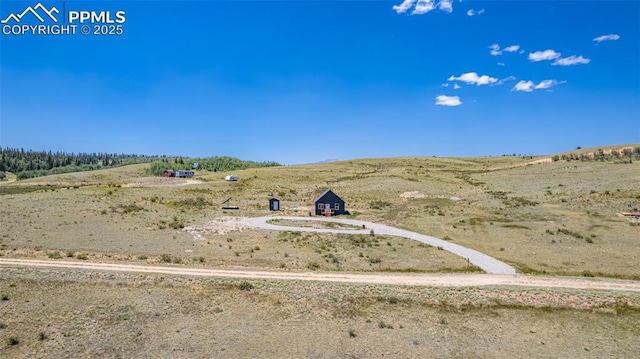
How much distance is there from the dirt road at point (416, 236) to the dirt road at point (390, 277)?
239 centimetres

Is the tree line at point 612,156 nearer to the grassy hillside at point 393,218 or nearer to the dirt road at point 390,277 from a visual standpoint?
the grassy hillside at point 393,218

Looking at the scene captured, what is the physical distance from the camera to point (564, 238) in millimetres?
41719

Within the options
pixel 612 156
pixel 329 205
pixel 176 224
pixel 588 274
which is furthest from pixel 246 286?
Answer: pixel 612 156

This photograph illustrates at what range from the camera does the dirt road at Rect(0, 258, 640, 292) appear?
2805 cm

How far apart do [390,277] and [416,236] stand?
52.1ft

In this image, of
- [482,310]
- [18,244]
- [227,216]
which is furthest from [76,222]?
[482,310]

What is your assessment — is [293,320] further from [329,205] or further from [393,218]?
[329,205]

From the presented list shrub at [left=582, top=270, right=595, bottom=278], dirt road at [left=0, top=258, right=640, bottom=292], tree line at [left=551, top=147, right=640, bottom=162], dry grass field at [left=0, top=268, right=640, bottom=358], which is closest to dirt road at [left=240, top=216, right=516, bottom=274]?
dirt road at [left=0, top=258, right=640, bottom=292]

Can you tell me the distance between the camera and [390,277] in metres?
29.9

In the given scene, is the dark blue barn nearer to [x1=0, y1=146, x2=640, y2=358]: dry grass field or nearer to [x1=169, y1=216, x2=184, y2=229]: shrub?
[x1=0, y1=146, x2=640, y2=358]: dry grass field

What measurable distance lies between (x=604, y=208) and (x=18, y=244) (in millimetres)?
70567

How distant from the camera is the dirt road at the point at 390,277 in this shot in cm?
2805

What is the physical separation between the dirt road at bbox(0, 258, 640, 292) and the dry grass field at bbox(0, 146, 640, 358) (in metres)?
1.52

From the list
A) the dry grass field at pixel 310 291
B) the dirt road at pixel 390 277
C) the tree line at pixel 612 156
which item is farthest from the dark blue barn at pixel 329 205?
the tree line at pixel 612 156
